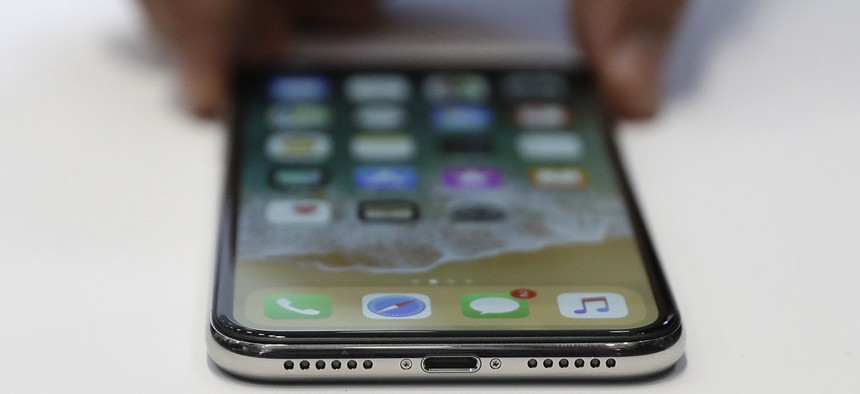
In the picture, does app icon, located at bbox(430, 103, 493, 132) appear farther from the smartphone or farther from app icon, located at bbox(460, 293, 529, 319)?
app icon, located at bbox(460, 293, 529, 319)

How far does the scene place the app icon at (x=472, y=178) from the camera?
391 millimetres

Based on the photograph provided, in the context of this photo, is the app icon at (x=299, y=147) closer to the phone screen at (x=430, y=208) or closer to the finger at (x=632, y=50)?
the phone screen at (x=430, y=208)

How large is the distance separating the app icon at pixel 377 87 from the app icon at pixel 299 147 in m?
0.03

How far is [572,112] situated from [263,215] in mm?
131

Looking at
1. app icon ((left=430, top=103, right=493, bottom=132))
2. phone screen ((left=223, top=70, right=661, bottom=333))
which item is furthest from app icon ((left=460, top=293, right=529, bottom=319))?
app icon ((left=430, top=103, right=493, bottom=132))

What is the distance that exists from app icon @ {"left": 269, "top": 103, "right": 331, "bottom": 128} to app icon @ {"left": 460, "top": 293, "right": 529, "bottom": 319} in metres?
0.12

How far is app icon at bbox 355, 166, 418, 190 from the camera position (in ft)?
1.27

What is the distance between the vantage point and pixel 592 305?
0.33m

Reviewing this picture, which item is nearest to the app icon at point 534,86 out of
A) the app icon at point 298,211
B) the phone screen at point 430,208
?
the phone screen at point 430,208

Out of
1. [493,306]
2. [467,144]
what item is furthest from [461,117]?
[493,306]

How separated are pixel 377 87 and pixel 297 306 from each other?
0.14 meters

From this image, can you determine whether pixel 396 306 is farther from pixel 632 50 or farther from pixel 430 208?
pixel 632 50

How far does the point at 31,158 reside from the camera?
414 millimetres

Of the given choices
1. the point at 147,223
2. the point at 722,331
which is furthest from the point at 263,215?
the point at 722,331
